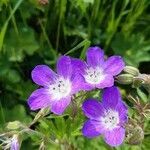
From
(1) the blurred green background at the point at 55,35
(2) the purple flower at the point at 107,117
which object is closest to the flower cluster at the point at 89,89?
(2) the purple flower at the point at 107,117

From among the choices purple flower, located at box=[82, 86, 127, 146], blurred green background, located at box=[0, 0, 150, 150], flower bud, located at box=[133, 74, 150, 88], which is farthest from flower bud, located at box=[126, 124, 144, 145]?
blurred green background, located at box=[0, 0, 150, 150]

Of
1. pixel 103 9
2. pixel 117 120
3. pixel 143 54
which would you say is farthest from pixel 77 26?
pixel 117 120

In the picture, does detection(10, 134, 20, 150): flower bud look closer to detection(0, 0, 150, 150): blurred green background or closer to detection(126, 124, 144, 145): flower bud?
detection(126, 124, 144, 145): flower bud

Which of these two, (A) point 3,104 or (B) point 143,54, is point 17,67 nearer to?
(A) point 3,104

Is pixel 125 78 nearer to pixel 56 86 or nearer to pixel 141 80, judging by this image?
pixel 141 80

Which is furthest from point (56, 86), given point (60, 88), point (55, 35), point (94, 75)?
point (55, 35)

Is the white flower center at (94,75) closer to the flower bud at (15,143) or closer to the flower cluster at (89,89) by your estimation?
the flower cluster at (89,89)

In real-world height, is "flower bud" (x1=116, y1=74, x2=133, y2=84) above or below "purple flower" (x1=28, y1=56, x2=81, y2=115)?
above

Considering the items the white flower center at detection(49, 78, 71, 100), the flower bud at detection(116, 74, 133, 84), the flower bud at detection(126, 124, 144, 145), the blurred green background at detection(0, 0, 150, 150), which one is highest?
the flower bud at detection(116, 74, 133, 84)
